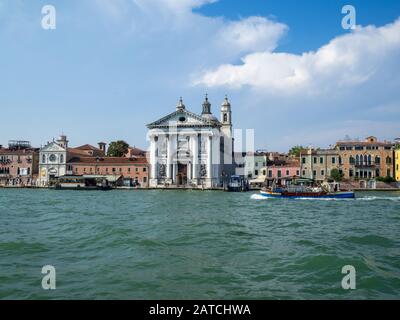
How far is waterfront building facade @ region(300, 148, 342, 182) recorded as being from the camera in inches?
2036

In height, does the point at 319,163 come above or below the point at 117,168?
above

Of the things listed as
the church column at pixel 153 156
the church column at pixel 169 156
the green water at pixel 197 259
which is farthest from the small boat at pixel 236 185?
the green water at pixel 197 259

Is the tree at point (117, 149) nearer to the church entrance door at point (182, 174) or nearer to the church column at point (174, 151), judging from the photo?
the church column at point (174, 151)

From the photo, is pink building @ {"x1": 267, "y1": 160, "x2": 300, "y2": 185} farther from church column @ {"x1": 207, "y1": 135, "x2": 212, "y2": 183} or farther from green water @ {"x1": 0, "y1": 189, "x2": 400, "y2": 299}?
green water @ {"x1": 0, "y1": 189, "x2": 400, "y2": 299}

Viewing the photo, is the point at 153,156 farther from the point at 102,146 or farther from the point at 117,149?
the point at 102,146

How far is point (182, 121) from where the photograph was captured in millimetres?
54625

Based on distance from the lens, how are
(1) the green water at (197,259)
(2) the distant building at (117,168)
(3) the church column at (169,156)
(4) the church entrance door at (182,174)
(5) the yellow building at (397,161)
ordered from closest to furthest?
(1) the green water at (197,259) < (5) the yellow building at (397,161) < (3) the church column at (169,156) < (4) the church entrance door at (182,174) < (2) the distant building at (117,168)

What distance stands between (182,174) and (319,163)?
18.7 meters

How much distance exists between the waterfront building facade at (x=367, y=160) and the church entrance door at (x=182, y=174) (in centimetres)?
2107

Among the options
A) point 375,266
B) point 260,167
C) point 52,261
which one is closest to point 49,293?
point 52,261

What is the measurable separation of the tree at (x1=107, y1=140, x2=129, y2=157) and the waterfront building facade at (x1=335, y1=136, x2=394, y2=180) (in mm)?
36235

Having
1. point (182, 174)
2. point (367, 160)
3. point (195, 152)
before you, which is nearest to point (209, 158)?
point (195, 152)

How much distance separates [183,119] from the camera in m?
54.8

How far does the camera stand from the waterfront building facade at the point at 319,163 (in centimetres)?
5172
